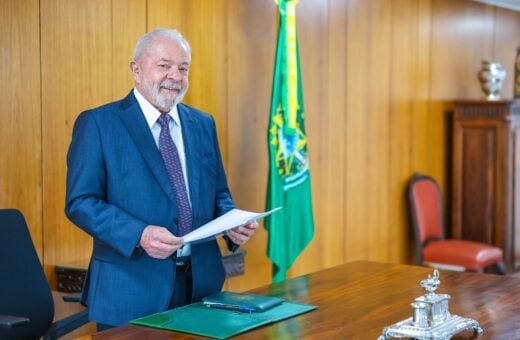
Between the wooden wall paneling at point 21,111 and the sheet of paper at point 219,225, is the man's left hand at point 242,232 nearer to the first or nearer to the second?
the sheet of paper at point 219,225

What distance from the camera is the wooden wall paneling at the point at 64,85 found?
382 centimetres

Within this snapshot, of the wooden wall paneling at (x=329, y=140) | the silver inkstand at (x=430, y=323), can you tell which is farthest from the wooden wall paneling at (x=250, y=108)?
the silver inkstand at (x=430, y=323)

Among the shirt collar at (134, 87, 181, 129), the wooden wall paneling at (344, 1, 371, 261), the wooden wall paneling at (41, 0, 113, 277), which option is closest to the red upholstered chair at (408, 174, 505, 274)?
the wooden wall paneling at (344, 1, 371, 261)

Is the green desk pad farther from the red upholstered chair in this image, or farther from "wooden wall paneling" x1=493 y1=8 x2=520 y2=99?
"wooden wall paneling" x1=493 y1=8 x2=520 y2=99

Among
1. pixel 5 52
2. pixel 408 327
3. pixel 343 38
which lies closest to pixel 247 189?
pixel 343 38

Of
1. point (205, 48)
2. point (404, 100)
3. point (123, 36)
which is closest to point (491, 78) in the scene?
point (404, 100)

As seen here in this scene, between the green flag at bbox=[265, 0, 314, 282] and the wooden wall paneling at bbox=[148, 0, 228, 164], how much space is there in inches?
12.0

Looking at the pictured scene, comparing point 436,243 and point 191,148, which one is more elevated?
point 191,148

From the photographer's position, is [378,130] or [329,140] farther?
[378,130]

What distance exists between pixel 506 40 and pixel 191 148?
20.1ft

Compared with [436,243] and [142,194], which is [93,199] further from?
[436,243]

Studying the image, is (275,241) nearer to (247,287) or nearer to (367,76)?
(247,287)

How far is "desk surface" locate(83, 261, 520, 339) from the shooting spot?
7.49ft

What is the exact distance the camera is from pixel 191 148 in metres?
2.90
